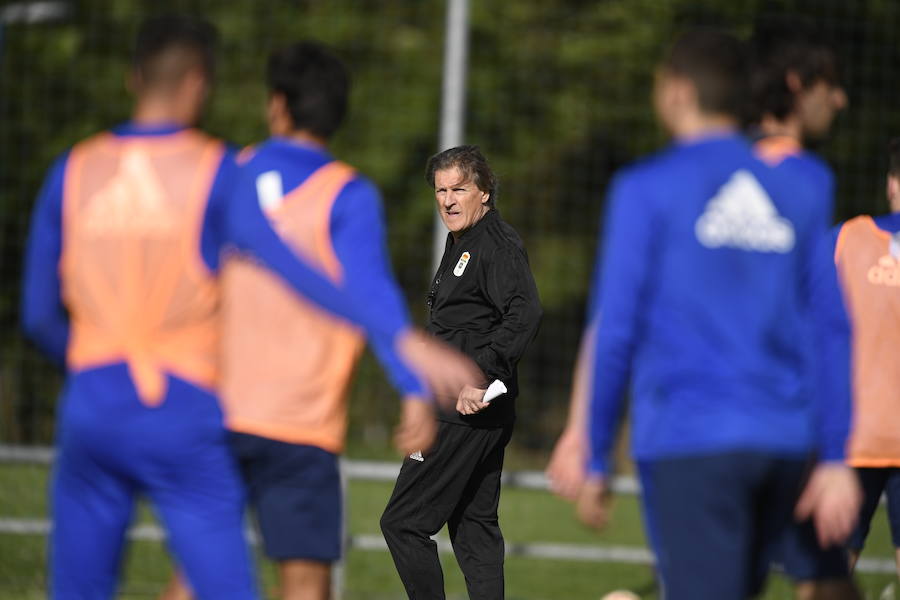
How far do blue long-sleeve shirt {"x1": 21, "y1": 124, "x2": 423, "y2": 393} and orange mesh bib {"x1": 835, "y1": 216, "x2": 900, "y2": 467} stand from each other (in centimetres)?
237

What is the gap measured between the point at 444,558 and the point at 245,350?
6.66 meters

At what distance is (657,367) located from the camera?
3.69 metres

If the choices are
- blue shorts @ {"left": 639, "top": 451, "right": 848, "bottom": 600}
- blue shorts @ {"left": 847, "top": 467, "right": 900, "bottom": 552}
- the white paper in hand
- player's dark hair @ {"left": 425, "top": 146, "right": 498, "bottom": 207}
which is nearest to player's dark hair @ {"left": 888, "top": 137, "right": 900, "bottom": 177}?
blue shorts @ {"left": 847, "top": 467, "right": 900, "bottom": 552}

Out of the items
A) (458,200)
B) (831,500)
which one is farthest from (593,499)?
(458,200)

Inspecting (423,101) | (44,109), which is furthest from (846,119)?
(44,109)

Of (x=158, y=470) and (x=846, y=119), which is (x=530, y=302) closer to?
(x=158, y=470)

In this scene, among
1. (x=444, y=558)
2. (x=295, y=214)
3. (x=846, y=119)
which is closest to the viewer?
(x=295, y=214)

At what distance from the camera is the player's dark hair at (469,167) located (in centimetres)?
611

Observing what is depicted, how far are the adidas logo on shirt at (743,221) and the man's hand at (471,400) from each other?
2.29m

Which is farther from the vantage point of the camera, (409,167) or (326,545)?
(409,167)

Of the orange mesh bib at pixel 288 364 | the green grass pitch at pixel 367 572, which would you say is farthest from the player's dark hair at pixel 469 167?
the green grass pitch at pixel 367 572

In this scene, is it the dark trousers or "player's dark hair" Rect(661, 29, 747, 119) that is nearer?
"player's dark hair" Rect(661, 29, 747, 119)

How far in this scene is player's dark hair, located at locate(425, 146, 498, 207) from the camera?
241 inches

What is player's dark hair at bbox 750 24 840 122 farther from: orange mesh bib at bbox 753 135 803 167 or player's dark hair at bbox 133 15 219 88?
player's dark hair at bbox 133 15 219 88
